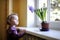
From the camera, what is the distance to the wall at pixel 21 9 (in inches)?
101

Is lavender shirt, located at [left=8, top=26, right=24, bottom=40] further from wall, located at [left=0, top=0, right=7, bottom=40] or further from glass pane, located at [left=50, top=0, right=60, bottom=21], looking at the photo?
wall, located at [left=0, top=0, right=7, bottom=40]

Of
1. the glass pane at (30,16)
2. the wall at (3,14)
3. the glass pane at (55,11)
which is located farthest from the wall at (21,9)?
the glass pane at (55,11)

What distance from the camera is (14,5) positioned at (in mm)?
2791

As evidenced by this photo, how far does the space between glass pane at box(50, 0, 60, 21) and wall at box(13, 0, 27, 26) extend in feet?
1.54

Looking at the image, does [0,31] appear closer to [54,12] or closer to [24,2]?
[24,2]

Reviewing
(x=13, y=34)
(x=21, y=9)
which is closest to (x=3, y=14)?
(x=21, y=9)

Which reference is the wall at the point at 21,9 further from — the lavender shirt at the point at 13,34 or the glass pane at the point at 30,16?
the lavender shirt at the point at 13,34

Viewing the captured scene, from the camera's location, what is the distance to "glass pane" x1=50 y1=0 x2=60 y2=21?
7.24 ft

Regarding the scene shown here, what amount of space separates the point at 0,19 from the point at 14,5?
1.17ft

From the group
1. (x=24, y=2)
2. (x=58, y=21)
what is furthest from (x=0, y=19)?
(x=58, y=21)

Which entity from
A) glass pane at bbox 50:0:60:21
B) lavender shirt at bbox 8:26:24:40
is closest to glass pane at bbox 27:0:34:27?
glass pane at bbox 50:0:60:21

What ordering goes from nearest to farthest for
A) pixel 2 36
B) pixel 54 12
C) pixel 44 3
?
pixel 54 12 < pixel 44 3 < pixel 2 36

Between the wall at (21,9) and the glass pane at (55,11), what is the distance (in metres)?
0.47

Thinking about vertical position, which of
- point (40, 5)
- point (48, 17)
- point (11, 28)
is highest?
point (40, 5)
